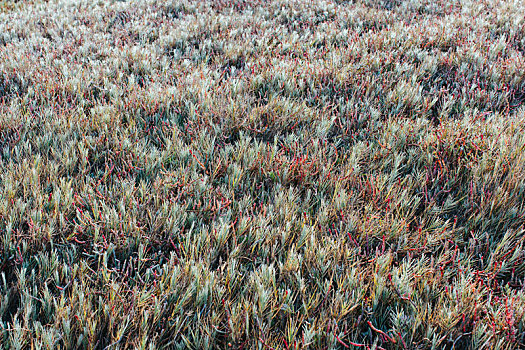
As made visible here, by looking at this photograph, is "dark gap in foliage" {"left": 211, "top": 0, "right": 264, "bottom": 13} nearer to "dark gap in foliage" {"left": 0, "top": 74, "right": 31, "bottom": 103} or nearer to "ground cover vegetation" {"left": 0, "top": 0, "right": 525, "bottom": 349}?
"ground cover vegetation" {"left": 0, "top": 0, "right": 525, "bottom": 349}

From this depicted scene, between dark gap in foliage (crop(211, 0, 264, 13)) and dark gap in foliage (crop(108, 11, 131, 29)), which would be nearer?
dark gap in foliage (crop(108, 11, 131, 29))

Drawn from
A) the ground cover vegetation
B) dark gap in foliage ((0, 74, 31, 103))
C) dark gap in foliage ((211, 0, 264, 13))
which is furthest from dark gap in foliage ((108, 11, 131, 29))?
dark gap in foliage ((0, 74, 31, 103))

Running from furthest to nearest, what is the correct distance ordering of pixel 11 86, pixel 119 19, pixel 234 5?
pixel 234 5, pixel 119 19, pixel 11 86

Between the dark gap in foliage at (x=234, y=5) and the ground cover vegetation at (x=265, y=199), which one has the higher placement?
the dark gap in foliage at (x=234, y=5)

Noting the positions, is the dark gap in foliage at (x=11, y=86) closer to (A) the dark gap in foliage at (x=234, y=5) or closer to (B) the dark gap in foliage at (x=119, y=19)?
(B) the dark gap in foliage at (x=119, y=19)

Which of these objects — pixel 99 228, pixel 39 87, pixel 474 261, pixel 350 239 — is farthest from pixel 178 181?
pixel 39 87

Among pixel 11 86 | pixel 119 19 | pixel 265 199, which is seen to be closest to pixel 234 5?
pixel 119 19

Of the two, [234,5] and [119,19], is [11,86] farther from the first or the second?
[234,5]

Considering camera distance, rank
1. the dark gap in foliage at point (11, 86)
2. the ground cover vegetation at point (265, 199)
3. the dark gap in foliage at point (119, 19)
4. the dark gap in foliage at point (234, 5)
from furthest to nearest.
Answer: the dark gap in foliage at point (234, 5) < the dark gap in foliage at point (119, 19) < the dark gap in foliage at point (11, 86) < the ground cover vegetation at point (265, 199)

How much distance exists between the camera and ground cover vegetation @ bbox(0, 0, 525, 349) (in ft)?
7.25

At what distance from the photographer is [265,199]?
3232 mm

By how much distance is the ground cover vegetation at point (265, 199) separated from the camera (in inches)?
87.0

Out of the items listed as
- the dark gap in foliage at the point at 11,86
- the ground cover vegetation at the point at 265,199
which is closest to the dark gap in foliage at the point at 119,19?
the ground cover vegetation at the point at 265,199

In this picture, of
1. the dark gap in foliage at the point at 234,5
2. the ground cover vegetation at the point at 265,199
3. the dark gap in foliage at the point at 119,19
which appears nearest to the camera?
the ground cover vegetation at the point at 265,199
